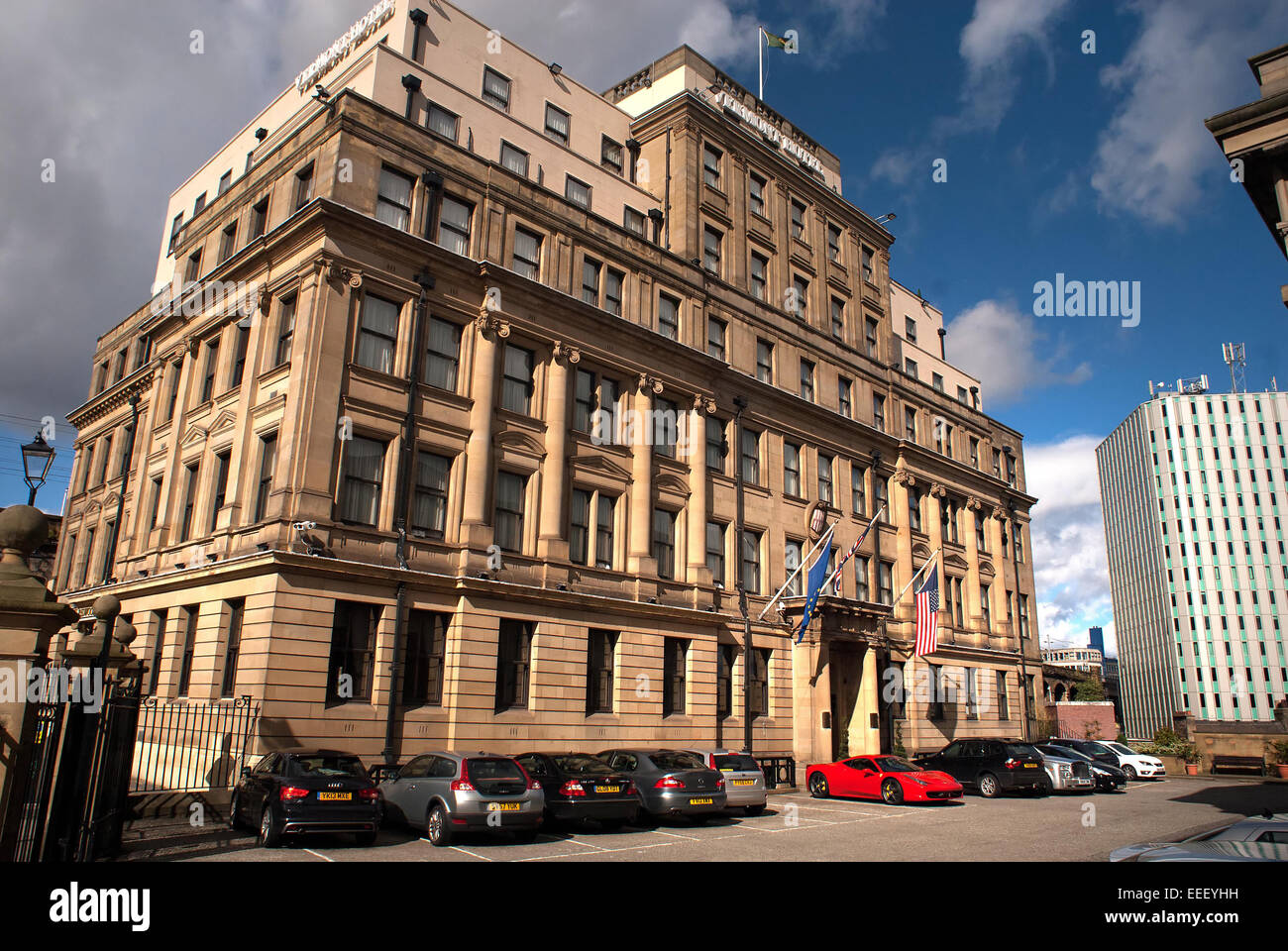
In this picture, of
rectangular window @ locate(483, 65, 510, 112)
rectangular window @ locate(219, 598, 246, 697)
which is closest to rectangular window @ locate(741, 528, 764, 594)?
rectangular window @ locate(219, 598, 246, 697)

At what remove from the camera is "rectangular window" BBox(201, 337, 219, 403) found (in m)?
29.1

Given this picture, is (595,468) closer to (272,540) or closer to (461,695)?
(461,695)

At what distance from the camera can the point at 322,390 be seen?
75.8 feet

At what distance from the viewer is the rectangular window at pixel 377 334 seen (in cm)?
2469

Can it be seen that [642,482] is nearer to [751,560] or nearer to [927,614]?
[751,560]

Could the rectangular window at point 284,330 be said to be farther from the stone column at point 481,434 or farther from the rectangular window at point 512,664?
the rectangular window at point 512,664

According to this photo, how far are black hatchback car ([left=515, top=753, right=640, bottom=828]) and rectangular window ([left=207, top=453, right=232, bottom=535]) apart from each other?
44.7 feet

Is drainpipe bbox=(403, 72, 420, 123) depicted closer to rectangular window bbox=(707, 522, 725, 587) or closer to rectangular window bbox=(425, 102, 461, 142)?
rectangular window bbox=(425, 102, 461, 142)

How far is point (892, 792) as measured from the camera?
2534 cm

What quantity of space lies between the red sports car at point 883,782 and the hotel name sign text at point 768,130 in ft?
94.9

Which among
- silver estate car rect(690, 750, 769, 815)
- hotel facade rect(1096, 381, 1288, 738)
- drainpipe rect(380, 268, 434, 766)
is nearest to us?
silver estate car rect(690, 750, 769, 815)

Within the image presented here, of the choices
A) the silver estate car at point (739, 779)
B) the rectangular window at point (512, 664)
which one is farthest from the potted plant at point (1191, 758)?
the rectangular window at point (512, 664)

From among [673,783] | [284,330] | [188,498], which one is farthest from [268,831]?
[188,498]
